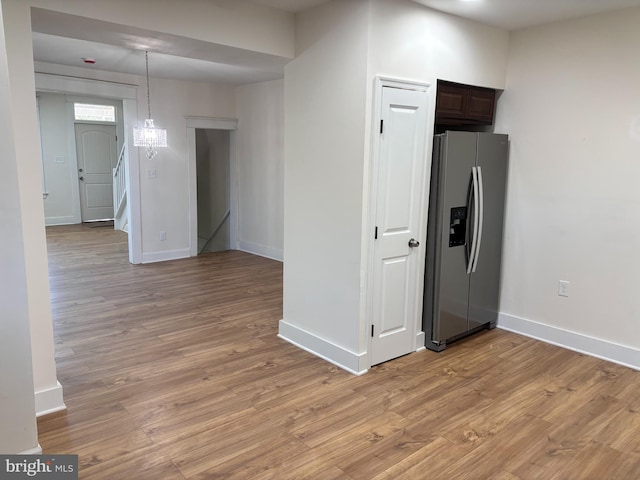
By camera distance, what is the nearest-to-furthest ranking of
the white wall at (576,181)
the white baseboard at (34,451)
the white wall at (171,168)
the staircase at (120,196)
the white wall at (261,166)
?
the white baseboard at (34,451)
the white wall at (576,181)
the white wall at (171,168)
the white wall at (261,166)
the staircase at (120,196)

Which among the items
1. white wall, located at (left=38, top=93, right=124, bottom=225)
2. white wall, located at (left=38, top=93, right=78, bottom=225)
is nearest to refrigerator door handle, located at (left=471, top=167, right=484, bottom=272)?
white wall, located at (left=38, top=93, right=124, bottom=225)

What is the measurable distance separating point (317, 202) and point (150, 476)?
2.11 metres

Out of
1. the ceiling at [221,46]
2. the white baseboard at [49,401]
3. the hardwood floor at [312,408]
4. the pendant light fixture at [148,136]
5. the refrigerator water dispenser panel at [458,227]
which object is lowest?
the hardwood floor at [312,408]

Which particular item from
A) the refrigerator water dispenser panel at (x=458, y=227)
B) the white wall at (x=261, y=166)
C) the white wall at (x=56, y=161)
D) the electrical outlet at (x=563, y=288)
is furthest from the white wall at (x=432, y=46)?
the white wall at (x=56, y=161)

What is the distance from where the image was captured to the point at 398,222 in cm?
345

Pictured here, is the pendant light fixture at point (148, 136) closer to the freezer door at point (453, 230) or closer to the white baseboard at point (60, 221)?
the freezer door at point (453, 230)

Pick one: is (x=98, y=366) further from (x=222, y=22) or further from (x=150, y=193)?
(x=150, y=193)

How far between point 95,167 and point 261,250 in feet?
17.7

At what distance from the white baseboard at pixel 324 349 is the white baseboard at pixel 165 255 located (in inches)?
137

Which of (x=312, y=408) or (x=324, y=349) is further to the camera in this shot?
(x=324, y=349)

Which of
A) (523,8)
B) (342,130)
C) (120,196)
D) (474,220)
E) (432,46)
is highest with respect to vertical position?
(523,8)
